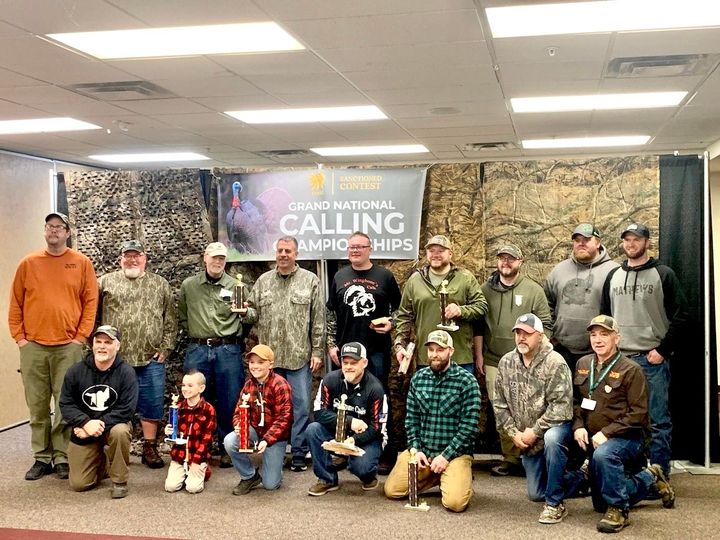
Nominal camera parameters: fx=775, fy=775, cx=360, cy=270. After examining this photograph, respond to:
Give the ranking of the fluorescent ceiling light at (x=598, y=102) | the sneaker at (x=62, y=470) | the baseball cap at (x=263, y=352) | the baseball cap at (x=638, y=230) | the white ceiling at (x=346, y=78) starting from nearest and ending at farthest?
the white ceiling at (x=346, y=78)
the baseball cap at (x=638, y=230)
the baseball cap at (x=263, y=352)
the sneaker at (x=62, y=470)
the fluorescent ceiling light at (x=598, y=102)

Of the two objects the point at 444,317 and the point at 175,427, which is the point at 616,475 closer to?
the point at 444,317

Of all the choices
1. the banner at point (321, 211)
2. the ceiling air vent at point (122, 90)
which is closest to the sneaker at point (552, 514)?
the banner at point (321, 211)

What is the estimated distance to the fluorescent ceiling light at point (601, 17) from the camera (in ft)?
12.9

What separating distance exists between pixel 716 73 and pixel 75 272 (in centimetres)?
469

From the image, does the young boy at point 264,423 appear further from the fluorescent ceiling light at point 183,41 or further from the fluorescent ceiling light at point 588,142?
the fluorescent ceiling light at point 588,142

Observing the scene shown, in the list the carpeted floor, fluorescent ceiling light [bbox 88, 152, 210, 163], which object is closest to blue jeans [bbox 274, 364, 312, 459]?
the carpeted floor

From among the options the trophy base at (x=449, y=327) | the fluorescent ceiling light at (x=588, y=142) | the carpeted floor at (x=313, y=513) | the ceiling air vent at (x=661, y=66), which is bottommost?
the carpeted floor at (x=313, y=513)

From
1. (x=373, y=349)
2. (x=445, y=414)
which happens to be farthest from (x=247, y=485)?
(x=445, y=414)

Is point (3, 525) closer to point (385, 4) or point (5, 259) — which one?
point (385, 4)

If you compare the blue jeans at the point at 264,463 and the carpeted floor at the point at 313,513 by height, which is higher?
the blue jeans at the point at 264,463

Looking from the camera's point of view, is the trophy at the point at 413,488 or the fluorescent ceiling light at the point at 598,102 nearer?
the trophy at the point at 413,488

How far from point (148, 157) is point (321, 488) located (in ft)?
20.3

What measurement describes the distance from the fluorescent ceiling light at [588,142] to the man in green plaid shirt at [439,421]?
184 inches

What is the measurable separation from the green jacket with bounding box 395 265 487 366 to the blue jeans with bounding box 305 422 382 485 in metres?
0.71
